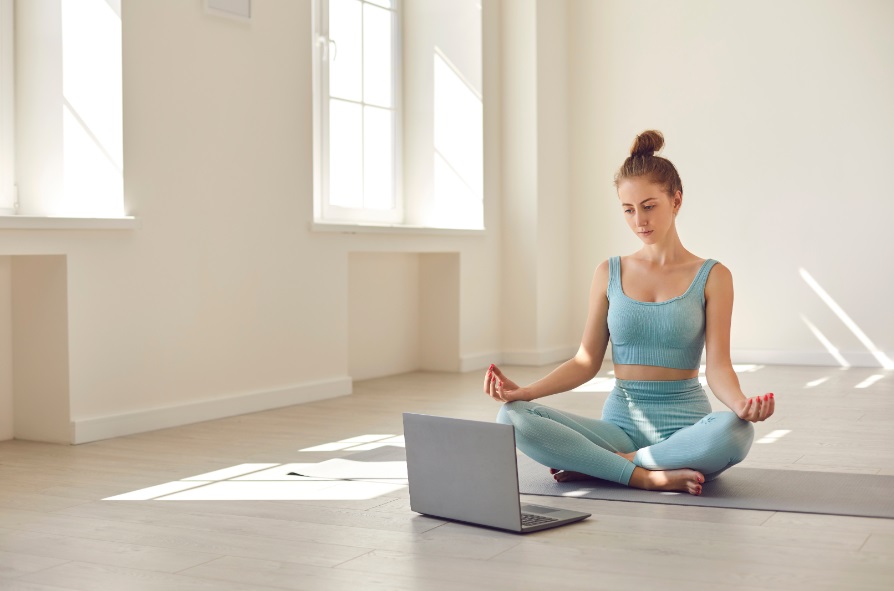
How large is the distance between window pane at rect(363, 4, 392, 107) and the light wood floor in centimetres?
257

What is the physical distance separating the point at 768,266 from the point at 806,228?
0.29 meters

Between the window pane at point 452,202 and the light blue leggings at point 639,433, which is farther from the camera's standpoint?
the window pane at point 452,202

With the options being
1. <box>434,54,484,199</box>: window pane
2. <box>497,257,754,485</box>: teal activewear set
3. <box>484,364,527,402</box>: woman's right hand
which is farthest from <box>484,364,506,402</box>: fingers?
<box>434,54,484,199</box>: window pane

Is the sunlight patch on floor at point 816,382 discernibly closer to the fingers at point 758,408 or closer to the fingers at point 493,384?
the fingers at point 758,408

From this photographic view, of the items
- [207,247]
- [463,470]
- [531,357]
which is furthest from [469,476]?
[531,357]

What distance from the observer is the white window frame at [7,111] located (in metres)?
3.70

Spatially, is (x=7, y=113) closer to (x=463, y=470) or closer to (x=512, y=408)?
(x=512, y=408)

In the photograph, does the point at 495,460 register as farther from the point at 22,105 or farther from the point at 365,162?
the point at 365,162

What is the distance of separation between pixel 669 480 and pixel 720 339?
1.21 ft

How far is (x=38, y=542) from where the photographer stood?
230 centimetres

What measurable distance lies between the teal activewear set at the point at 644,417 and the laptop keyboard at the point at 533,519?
11.7 inches

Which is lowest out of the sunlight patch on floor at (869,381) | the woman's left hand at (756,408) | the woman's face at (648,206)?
the sunlight patch on floor at (869,381)

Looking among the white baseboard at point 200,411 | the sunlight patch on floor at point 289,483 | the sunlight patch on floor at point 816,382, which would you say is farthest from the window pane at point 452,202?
the sunlight patch on floor at point 289,483

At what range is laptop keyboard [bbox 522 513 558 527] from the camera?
2316 mm
